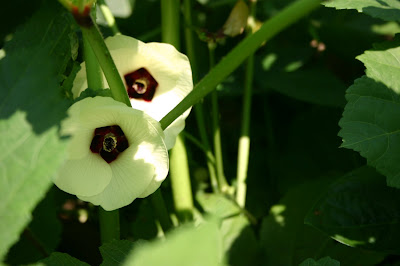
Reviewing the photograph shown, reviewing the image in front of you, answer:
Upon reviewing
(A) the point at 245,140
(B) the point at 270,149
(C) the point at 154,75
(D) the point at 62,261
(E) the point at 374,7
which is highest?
(E) the point at 374,7

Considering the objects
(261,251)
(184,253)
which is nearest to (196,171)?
(261,251)

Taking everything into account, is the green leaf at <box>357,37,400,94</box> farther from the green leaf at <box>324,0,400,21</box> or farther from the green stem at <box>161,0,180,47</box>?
the green stem at <box>161,0,180,47</box>

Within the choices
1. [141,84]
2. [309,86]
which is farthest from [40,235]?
[309,86]

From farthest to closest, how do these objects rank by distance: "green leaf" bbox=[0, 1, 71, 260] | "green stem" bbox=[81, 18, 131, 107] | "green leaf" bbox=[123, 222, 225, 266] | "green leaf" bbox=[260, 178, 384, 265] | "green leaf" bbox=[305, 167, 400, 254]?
1. "green leaf" bbox=[260, 178, 384, 265]
2. "green leaf" bbox=[305, 167, 400, 254]
3. "green stem" bbox=[81, 18, 131, 107]
4. "green leaf" bbox=[0, 1, 71, 260]
5. "green leaf" bbox=[123, 222, 225, 266]

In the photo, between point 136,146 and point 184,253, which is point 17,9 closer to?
point 136,146

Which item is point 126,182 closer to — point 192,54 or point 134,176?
point 134,176

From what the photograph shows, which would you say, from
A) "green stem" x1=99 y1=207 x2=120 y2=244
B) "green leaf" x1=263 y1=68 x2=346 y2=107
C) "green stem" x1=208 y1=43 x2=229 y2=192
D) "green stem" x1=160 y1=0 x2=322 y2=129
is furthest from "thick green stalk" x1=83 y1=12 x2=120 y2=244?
"green leaf" x1=263 y1=68 x2=346 y2=107
